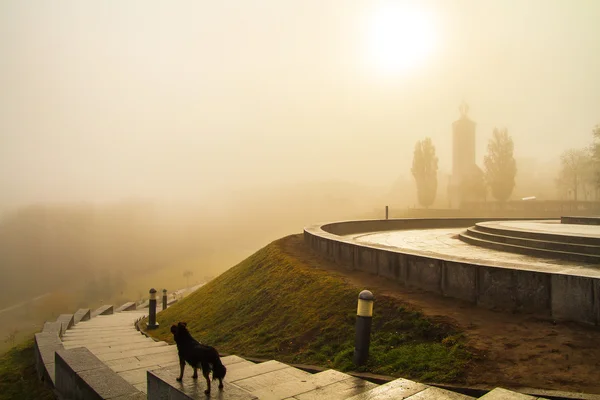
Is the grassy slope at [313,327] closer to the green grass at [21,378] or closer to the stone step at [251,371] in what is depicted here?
the stone step at [251,371]

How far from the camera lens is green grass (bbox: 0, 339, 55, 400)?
663cm

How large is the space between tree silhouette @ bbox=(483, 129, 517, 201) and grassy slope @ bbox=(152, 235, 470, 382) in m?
52.3

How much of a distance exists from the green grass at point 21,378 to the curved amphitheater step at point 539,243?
438 inches

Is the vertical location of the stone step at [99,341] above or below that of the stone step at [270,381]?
below

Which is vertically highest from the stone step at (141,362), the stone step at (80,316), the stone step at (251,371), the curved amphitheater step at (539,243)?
the curved amphitheater step at (539,243)

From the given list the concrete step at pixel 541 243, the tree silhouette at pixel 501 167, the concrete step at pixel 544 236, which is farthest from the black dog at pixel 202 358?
the tree silhouette at pixel 501 167

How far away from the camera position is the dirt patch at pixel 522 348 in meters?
4.59

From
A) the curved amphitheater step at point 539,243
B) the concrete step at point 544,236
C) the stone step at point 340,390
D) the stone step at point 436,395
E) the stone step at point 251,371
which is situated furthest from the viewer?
the concrete step at point 544,236

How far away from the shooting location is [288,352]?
6.86 meters

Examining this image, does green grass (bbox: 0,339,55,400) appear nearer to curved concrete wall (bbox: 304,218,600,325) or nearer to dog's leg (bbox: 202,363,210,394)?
dog's leg (bbox: 202,363,210,394)

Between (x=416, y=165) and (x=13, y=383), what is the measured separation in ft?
212

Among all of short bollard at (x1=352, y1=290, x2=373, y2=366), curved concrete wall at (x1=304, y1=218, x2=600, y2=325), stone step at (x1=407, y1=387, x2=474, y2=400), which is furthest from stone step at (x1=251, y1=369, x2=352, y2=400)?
curved concrete wall at (x1=304, y1=218, x2=600, y2=325)

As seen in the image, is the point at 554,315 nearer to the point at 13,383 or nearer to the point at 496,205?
the point at 13,383

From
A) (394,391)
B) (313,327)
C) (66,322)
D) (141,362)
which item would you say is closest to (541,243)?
(313,327)
